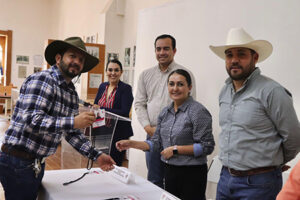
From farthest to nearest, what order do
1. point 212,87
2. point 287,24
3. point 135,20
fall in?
point 135,20 < point 212,87 < point 287,24

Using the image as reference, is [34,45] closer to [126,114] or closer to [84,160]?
[126,114]

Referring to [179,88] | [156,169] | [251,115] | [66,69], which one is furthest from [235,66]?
[156,169]

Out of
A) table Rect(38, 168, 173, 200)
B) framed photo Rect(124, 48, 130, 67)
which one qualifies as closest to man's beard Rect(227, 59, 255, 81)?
table Rect(38, 168, 173, 200)

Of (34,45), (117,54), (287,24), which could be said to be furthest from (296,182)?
(34,45)

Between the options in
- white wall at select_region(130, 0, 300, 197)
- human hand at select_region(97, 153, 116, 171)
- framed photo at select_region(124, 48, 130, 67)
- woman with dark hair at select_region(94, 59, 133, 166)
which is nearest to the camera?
human hand at select_region(97, 153, 116, 171)

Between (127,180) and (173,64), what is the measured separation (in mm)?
1181

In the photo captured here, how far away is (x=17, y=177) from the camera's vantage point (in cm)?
164

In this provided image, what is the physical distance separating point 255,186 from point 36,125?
120 cm

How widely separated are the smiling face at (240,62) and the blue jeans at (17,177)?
48.7 inches

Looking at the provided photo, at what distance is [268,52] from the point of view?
1.96 meters

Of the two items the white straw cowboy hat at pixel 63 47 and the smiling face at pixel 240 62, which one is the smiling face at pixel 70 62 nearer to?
the white straw cowboy hat at pixel 63 47

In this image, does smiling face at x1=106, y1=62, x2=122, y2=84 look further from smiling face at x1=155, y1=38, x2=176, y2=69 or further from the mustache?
the mustache

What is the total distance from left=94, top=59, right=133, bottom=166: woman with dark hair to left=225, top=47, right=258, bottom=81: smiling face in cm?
163

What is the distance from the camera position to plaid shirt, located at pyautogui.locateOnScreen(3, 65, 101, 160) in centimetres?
154
